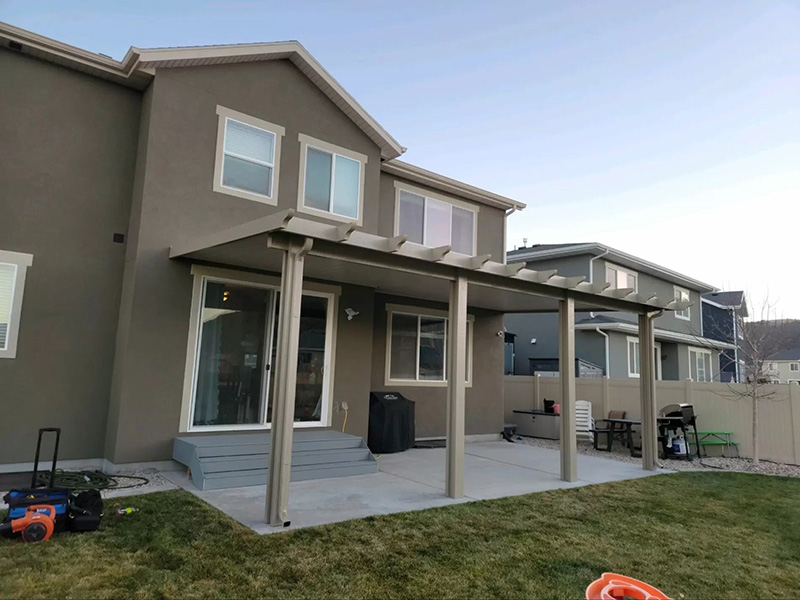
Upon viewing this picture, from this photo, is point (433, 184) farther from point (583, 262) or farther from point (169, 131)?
point (583, 262)

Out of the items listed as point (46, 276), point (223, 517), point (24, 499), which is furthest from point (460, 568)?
point (46, 276)

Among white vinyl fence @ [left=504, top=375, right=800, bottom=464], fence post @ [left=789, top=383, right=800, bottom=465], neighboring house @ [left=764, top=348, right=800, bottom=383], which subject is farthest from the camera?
neighboring house @ [left=764, top=348, right=800, bottom=383]

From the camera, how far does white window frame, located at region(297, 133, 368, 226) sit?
838 centimetres

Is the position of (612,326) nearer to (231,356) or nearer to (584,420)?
(584,420)

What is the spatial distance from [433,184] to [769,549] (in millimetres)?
8160

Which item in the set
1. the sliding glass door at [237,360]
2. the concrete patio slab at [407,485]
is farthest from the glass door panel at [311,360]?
the concrete patio slab at [407,485]

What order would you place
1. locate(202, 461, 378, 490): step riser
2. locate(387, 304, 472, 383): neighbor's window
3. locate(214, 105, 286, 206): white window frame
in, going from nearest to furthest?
1. locate(202, 461, 378, 490): step riser
2. locate(214, 105, 286, 206): white window frame
3. locate(387, 304, 472, 383): neighbor's window

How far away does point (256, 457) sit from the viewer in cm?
660

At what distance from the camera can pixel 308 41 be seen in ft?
42.0

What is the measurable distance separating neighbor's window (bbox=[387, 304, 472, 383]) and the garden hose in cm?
499

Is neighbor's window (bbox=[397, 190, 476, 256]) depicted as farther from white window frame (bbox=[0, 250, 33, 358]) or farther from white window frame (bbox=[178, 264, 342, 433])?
white window frame (bbox=[0, 250, 33, 358])

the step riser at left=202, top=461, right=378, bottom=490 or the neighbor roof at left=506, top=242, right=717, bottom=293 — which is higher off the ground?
the neighbor roof at left=506, top=242, right=717, bottom=293

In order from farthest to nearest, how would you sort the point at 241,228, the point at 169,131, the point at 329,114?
the point at 329,114 < the point at 169,131 < the point at 241,228

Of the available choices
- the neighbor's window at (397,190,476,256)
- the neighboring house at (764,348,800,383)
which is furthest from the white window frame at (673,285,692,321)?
the neighboring house at (764,348,800,383)
